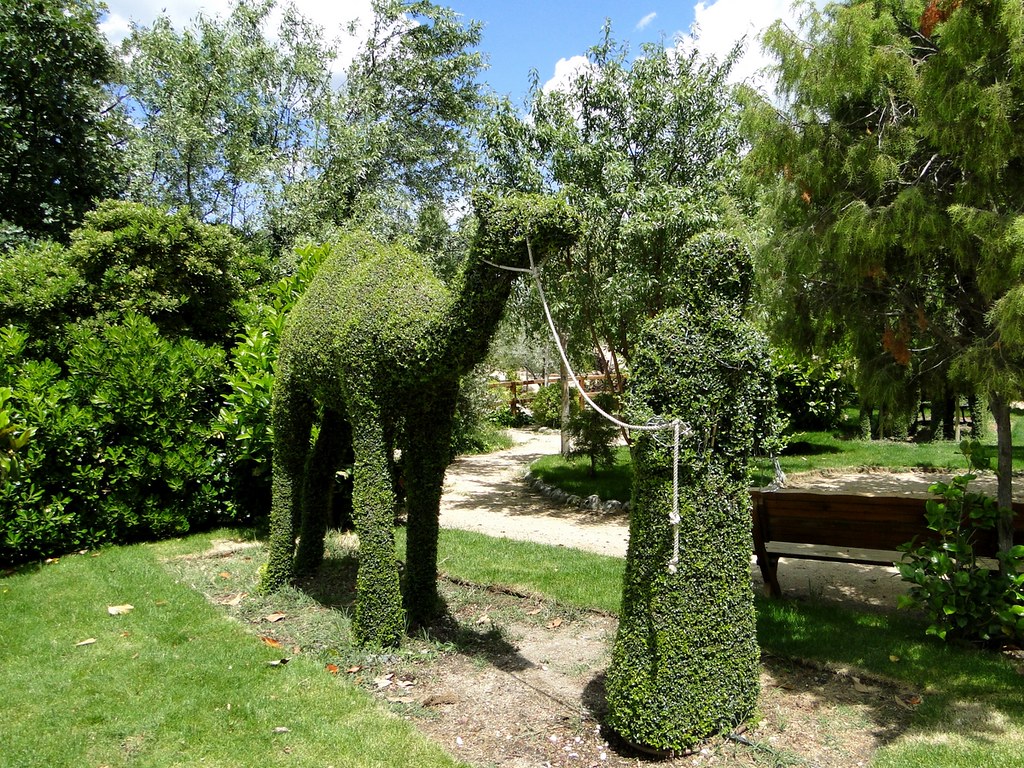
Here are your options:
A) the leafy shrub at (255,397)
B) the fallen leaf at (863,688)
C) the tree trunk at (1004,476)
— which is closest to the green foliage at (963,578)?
the tree trunk at (1004,476)

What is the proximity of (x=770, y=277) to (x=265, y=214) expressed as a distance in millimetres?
11506

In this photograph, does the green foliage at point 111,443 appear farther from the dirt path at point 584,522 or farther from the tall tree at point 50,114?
the tall tree at point 50,114

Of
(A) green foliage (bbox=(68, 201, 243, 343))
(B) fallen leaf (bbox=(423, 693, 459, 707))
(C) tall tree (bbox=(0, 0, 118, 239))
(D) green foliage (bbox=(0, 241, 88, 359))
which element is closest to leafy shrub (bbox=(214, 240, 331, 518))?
(A) green foliage (bbox=(68, 201, 243, 343))

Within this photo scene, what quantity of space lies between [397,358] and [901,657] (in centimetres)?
412

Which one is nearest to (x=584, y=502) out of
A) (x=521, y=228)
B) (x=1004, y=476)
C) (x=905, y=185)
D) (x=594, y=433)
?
(x=594, y=433)

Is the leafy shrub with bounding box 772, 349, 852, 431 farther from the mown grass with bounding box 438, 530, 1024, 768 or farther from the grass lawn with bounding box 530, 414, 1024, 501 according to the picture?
the mown grass with bounding box 438, 530, 1024, 768

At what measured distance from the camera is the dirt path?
6.79m

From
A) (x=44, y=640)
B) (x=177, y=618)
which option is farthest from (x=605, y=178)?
(x=44, y=640)

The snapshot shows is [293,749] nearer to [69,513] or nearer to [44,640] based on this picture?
[44,640]

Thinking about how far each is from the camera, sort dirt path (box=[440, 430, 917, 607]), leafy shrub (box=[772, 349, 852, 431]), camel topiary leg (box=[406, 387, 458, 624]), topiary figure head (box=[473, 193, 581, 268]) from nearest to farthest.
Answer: topiary figure head (box=[473, 193, 581, 268]) → camel topiary leg (box=[406, 387, 458, 624]) → dirt path (box=[440, 430, 917, 607]) → leafy shrub (box=[772, 349, 852, 431])

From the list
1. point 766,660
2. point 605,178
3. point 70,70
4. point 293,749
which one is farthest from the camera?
point 70,70

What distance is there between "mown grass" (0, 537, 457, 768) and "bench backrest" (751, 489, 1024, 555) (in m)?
3.67

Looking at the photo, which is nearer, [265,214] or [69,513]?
[69,513]

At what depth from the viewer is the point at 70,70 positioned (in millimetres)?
13547
